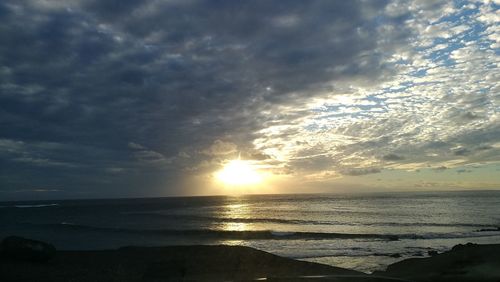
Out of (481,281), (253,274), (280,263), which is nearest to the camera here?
(481,281)

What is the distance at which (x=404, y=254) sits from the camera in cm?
2683

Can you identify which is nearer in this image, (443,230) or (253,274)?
(253,274)

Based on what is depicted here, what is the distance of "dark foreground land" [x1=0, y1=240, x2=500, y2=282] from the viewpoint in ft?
48.8

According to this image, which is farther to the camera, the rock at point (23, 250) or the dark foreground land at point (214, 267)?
the rock at point (23, 250)

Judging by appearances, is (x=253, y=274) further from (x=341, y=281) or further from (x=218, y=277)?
(x=341, y=281)

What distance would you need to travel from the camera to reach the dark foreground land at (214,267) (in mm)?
14867

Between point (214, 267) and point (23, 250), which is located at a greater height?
point (23, 250)

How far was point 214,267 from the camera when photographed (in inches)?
739

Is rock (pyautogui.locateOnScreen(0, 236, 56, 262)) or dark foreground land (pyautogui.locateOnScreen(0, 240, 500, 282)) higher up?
rock (pyautogui.locateOnScreen(0, 236, 56, 262))

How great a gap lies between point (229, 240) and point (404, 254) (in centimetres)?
1619

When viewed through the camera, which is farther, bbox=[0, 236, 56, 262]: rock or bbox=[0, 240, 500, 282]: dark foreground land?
bbox=[0, 236, 56, 262]: rock

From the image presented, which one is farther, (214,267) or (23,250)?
(23,250)

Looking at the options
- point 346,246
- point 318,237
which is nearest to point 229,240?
point 318,237

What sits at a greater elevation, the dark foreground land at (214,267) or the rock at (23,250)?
the rock at (23,250)
